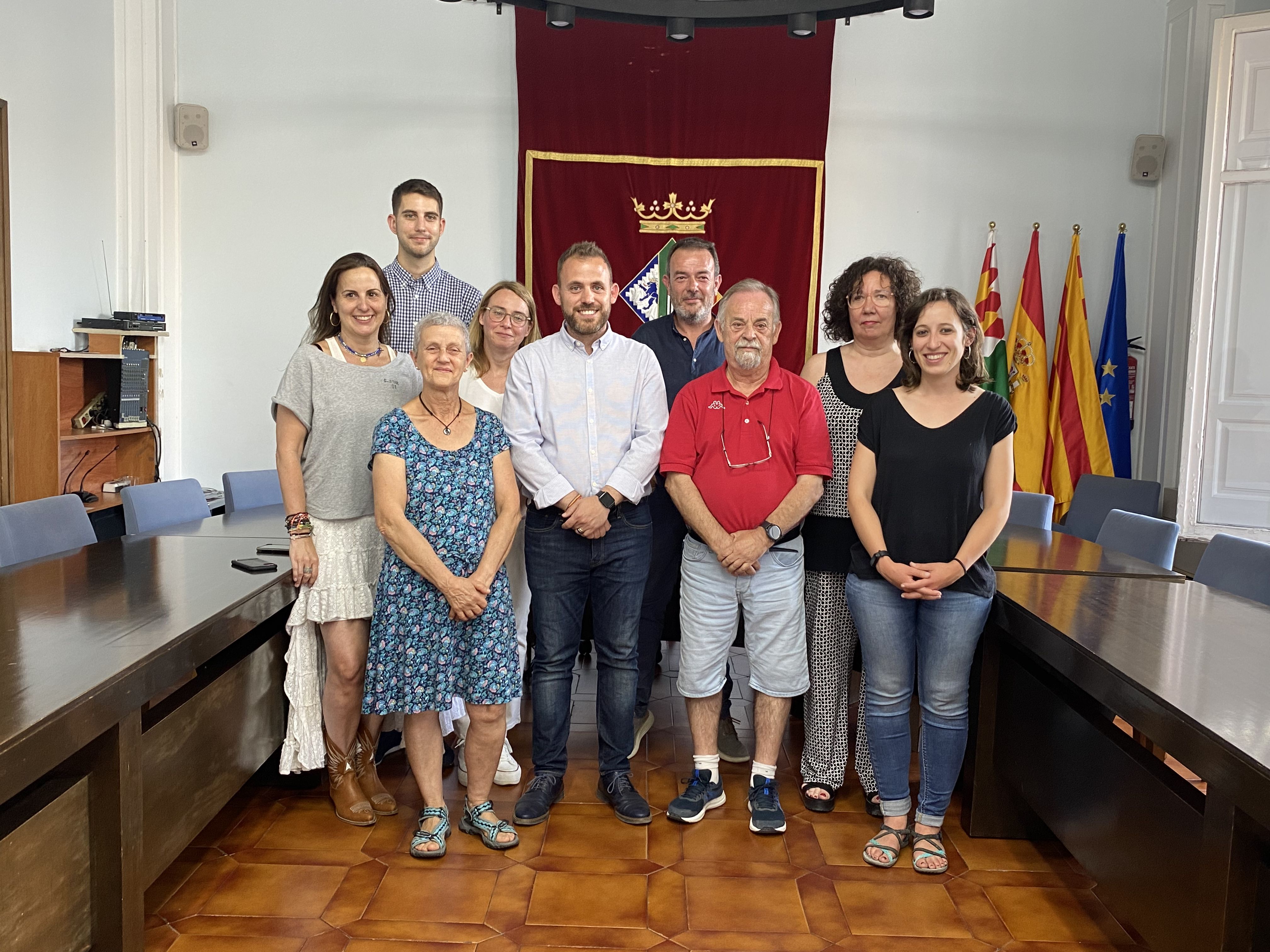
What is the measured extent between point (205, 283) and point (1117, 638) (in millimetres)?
5286

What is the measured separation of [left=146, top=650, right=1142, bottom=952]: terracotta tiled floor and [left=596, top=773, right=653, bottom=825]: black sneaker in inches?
1.1

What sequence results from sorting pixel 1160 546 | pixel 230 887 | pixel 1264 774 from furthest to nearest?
pixel 1160 546 < pixel 230 887 < pixel 1264 774

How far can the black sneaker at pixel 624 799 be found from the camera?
114 inches

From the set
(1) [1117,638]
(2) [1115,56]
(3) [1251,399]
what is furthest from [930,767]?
(2) [1115,56]

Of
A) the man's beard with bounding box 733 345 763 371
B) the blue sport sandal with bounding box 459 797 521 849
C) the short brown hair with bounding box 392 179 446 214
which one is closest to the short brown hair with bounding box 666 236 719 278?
the man's beard with bounding box 733 345 763 371

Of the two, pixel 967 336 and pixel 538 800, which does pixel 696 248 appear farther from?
pixel 538 800

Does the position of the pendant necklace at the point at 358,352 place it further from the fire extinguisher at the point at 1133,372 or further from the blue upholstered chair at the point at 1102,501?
the fire extinguisher at the point at 1133,372

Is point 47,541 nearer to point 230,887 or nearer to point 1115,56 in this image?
point 230,887

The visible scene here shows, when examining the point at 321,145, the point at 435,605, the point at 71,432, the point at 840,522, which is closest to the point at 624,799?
the point at 435,605

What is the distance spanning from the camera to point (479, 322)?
3.23m

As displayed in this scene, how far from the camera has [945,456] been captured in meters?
2.58

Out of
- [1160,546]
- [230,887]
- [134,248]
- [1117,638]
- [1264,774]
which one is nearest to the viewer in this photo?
[1264,774]

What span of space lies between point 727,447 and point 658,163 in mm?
3305

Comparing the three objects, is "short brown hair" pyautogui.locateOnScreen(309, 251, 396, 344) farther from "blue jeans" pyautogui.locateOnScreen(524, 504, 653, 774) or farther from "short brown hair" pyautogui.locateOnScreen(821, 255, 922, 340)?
"short brown hair" pyautogui.locateOnScreen(821, 255, 922, 340)
